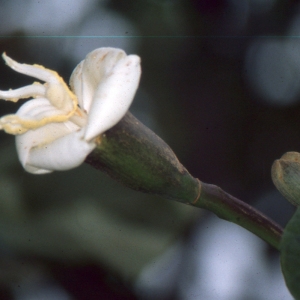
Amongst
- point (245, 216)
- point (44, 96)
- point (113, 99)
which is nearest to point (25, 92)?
point (44, 96)

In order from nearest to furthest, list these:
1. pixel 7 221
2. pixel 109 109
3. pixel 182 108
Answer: pixel 109 109, pixel 7 221, pixel 182 108

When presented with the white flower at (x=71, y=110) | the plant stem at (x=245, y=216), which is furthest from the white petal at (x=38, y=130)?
the plant stem at (x=245, y=216)

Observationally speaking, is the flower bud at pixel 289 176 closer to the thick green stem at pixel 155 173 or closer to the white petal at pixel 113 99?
the thick green stem at pixel 155 173

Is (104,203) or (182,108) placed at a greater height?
(182,108)

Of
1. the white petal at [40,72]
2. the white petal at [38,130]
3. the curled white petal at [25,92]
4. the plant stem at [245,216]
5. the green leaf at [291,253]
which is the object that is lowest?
the plant stem at [245,216]

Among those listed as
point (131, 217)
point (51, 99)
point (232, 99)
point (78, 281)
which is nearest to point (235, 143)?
point (232, 99)

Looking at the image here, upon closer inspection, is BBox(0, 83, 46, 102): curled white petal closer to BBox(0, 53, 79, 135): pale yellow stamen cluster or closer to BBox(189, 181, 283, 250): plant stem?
BBox(0, 53, 79, 135): pale yellow stamen cluster

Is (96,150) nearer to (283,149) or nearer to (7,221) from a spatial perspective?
(7,221)
